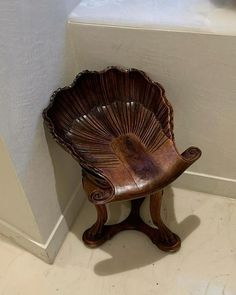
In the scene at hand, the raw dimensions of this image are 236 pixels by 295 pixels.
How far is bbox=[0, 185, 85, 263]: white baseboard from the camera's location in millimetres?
1402

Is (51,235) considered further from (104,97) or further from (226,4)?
(226,4)

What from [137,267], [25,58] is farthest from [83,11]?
[137,267]

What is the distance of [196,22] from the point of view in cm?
115

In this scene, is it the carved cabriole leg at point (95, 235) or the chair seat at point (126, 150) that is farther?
the carved cabriole leg at point (95, 235)

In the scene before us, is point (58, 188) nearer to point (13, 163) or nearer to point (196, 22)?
point (13, 163)

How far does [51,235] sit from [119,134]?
44 centimetres

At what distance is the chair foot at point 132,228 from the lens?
1393 mm

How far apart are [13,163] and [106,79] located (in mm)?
405

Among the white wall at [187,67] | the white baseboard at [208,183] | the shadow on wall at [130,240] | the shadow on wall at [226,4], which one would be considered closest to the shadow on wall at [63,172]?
the shadow on wall at [130,240]

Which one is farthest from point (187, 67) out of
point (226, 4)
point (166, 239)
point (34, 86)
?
point (166, 239)

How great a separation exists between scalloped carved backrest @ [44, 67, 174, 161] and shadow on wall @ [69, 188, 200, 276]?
42 cm

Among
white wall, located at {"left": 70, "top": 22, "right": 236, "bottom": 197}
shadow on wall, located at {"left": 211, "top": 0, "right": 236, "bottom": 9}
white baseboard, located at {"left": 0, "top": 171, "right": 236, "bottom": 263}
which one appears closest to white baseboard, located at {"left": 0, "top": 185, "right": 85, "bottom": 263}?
white baseboard, located at {"left": 0, "top": 171, "right": 236, "bottom": 263}

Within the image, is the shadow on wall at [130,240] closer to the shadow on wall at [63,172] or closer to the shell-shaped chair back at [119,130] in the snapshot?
the shadow on wall at [63,172]

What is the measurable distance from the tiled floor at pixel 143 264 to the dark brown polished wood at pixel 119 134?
96 millimetres
